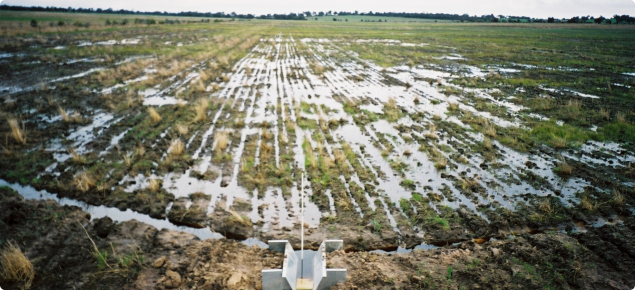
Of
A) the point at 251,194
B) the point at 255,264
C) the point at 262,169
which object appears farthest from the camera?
the point at 262,169

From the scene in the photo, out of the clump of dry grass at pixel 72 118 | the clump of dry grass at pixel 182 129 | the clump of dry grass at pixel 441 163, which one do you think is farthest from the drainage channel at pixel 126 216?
the clump of dry grass at pixel 72 118

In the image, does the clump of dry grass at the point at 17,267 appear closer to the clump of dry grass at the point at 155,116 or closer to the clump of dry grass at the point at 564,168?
the clump of dry grass at the point at 155,116

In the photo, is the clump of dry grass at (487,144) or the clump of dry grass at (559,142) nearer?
the clump of dry grass at (487,144)

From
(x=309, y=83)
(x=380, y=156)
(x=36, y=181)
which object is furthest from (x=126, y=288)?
(x=309, y=83)

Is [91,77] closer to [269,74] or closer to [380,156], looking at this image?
[269,74]

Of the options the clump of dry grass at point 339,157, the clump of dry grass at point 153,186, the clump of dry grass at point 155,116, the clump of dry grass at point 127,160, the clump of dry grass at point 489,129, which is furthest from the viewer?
the clump of dry grass at point 155,116

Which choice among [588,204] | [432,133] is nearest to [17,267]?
[588,204]

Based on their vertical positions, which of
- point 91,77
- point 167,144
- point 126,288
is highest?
point 91,77
